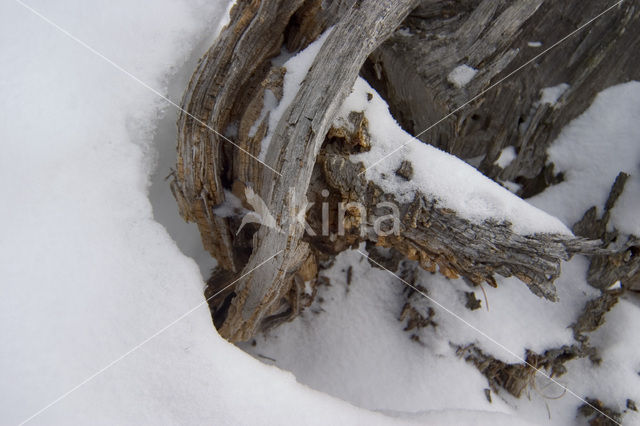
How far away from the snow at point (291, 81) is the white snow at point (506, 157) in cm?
102

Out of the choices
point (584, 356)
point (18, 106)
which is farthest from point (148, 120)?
point (584, 356)

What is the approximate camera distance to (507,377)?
1.87 m

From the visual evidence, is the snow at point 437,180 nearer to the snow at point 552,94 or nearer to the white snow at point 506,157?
the white snow at point 506,157

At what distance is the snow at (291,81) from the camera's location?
4.35 ft

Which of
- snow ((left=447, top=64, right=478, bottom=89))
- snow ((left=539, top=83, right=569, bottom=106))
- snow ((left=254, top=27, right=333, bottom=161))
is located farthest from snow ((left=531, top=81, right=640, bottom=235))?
snow ((left=254, top=27, right=333, bottom=161))

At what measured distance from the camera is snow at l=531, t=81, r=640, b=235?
6.05 feet

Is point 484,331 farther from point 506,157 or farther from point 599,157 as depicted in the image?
point 599,157

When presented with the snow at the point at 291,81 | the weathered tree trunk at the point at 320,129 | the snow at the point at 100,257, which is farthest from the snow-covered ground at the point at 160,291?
the snow at the point at 291,81

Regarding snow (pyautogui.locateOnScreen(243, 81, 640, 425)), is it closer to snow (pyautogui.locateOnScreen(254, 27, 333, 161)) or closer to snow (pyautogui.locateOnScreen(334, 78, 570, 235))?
snow (pyautogui.locateOnScreen(334, 78, 570, 235))

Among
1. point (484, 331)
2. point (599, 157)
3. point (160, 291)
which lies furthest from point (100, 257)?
point (599, 157)

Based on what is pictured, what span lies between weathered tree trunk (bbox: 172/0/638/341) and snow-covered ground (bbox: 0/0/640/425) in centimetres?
16

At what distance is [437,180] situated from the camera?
1330 mm

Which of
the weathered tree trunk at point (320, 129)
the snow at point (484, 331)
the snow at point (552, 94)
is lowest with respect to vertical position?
the snow at point (484, 331)

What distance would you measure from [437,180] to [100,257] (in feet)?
3.53
